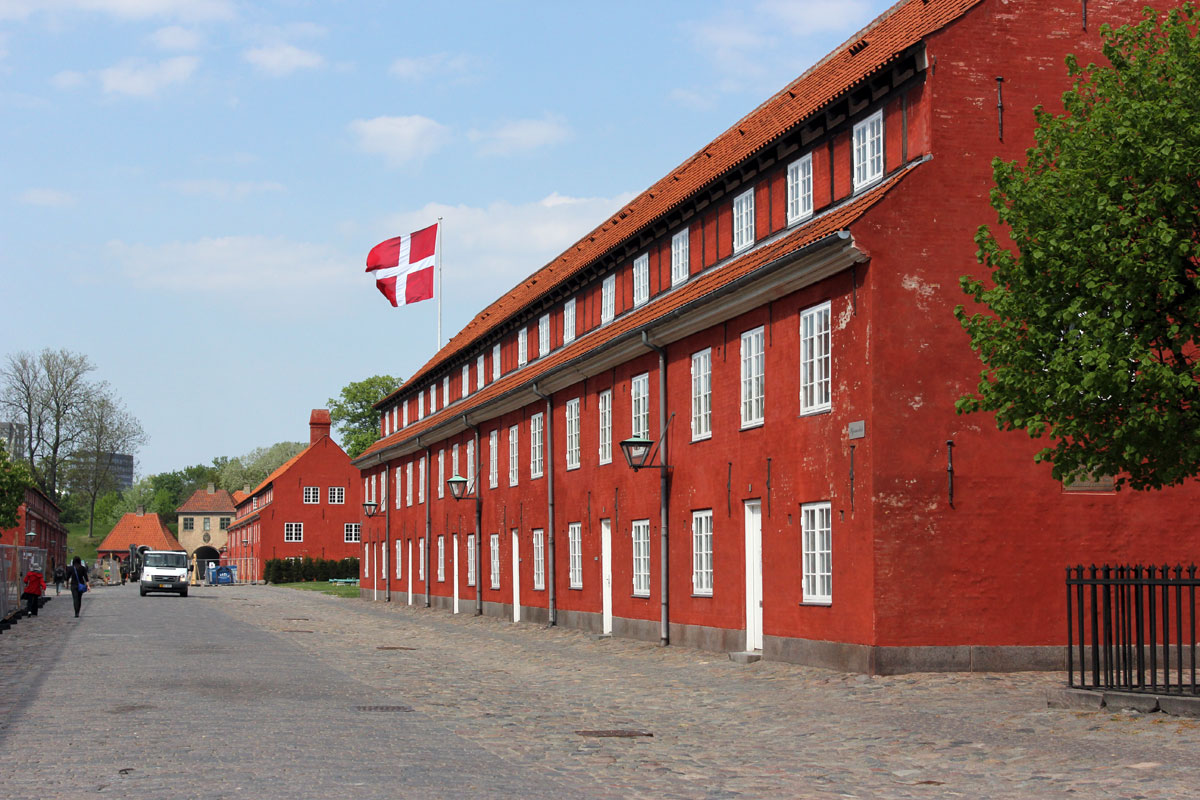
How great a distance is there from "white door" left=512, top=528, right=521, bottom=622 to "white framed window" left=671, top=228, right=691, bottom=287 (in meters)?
11.6

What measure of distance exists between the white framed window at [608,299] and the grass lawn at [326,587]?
3274 centimetres

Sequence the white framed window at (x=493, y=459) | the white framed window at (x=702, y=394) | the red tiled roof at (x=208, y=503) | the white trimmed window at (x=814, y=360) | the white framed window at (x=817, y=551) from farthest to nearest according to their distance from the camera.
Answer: the red tiled roof at (x=208, y=503), the white framed window at (x=493, y=459), the white framed window at (x=702, y=394), the white trimmed window at (x=814, y=360), the white framed window at (x=817, y=551)

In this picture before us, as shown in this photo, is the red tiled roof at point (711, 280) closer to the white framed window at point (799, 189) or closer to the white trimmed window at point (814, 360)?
the white framed window at point (799, 189)

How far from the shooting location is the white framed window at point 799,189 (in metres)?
20.7

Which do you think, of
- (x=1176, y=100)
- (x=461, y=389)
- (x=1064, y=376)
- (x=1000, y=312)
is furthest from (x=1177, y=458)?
(x=461, y=389)

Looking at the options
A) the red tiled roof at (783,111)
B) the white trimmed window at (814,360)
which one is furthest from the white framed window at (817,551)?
the red tiled roof at (783,111)

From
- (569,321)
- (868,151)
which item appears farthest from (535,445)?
(868,151)

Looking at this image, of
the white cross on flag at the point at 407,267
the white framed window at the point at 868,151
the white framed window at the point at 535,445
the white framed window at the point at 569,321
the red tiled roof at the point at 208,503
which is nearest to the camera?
the white framed window at the point at 868,151

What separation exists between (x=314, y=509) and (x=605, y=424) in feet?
202

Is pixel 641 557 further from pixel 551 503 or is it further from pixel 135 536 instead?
pixel 135 536

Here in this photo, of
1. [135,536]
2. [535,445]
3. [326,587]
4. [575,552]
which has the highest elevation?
[535,445]

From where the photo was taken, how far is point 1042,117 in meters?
14.0

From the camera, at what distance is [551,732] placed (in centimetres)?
1231

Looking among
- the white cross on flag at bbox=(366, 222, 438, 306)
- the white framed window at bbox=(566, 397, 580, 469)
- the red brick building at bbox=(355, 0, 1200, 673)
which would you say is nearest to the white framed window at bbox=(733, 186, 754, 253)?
the red brick building at bbox=(355, 0, 1200, 673)
